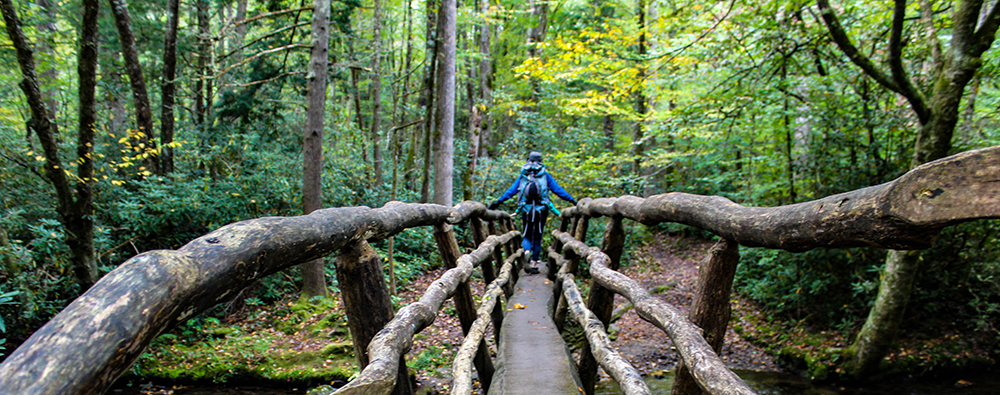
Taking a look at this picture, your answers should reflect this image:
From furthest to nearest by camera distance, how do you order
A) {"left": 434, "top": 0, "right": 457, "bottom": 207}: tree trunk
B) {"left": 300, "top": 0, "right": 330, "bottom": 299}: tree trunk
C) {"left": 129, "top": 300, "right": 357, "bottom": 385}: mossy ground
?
Result: {"left": 434, "top": 0, "right": 457, "bottom": 207}: tree trunk
{"left": 300, "top": 0, "right": 330, "bottom": 299}: tree trunk
{"left": 129, "top": 300, "right": 357, "bottom": 385}: mossy ground

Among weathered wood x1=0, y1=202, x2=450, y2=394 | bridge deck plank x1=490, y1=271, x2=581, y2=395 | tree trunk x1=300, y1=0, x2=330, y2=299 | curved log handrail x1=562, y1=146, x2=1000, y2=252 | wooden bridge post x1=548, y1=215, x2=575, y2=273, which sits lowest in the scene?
bridge deck plank x1=490, y1=271, x2=581, y2=395

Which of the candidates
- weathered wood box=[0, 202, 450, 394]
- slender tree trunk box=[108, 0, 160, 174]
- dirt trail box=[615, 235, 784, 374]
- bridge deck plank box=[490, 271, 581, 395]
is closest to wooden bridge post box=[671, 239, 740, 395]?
bridge deck plank box=[490, 271, 581, 395]

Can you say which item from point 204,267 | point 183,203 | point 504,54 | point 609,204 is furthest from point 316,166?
point 504,54

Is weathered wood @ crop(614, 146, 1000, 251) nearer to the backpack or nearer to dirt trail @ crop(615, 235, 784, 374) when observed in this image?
dirt trail @ crop(615, 235, 784, 374)

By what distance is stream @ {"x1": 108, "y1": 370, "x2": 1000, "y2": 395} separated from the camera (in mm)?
5176

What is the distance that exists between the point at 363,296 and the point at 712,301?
1.75 metres

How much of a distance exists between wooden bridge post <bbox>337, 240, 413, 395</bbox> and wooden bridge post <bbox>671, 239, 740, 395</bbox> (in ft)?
4.72

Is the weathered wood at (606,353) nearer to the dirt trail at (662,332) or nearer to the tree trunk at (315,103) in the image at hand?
the dirt trail at (662,332)

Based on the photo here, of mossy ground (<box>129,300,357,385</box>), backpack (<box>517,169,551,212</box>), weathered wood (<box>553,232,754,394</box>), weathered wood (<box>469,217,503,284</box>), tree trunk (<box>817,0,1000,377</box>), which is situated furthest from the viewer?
backpack (<box>517,169,551,212</box>)

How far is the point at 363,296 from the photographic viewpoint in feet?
6.79

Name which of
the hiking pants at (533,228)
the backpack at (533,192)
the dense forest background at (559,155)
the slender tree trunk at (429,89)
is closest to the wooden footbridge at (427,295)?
the dense forest background at (559,155)

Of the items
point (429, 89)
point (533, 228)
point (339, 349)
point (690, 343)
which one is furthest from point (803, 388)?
point (429, 89)

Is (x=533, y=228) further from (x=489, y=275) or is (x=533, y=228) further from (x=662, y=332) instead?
(x=662, y=332)

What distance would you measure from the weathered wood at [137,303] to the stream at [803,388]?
4267mm
